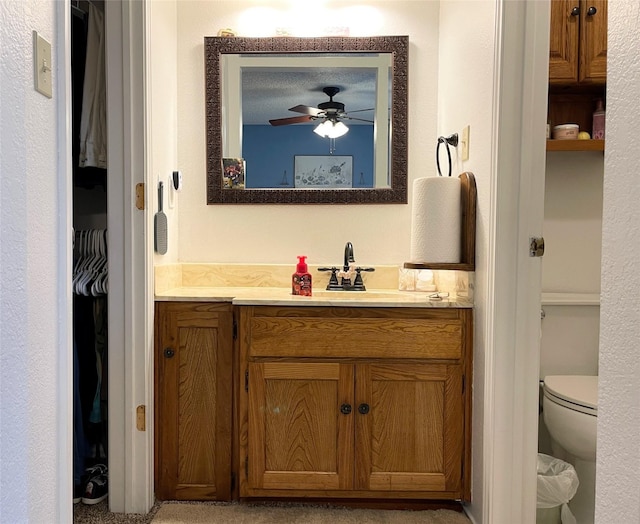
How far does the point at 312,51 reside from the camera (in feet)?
7.82

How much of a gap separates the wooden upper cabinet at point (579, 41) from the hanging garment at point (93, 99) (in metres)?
1.91

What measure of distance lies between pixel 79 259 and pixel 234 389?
86cm

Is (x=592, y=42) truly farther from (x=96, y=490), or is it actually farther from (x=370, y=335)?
(x=96, y=490)

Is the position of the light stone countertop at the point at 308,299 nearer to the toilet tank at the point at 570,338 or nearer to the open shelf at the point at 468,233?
the open shelf at the point at 468,233

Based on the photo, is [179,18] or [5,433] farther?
[179,18]

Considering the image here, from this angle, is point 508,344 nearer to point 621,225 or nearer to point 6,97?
point 621,225

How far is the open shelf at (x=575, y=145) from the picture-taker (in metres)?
2.16

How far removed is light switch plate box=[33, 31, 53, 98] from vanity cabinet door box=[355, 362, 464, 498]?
1344mm

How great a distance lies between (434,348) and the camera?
1.88 meters

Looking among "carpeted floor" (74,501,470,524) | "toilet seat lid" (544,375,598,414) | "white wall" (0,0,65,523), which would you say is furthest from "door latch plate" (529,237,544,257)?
"white wall" (0,0,65,523)

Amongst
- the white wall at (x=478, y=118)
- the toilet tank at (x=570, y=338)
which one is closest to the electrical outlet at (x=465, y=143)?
the white wall at (x=478, y=118)

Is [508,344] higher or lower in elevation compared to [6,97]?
lower

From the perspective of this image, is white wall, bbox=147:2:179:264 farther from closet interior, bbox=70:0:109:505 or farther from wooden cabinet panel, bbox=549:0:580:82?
wooden cabinet panel, bbox=549:0:580:82

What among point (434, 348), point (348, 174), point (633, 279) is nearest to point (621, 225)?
point (633, 279)
